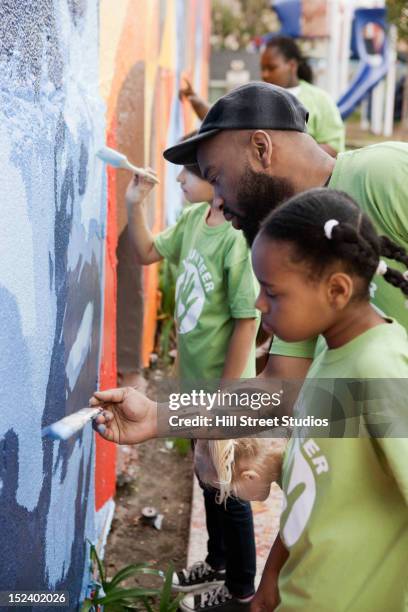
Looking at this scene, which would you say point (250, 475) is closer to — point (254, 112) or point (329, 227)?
point (329, 227)

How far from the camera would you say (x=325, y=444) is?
1.73 m

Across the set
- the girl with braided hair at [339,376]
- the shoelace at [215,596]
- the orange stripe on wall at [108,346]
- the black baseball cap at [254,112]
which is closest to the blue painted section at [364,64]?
the orange stripe on wall at [108,346]

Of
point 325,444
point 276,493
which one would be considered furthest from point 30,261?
point 276,493

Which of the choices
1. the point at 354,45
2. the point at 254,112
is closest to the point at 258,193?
the point at 254,112

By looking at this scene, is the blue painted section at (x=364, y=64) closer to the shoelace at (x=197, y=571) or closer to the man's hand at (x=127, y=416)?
the shoelace at (x=197, y=571)

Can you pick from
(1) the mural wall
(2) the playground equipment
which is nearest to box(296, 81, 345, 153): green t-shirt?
(1) the mural wall

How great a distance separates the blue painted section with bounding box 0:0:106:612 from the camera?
5.93 feet

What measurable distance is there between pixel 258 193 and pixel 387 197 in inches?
15.0

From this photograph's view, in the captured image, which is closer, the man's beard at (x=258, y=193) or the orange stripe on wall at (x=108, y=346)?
the man's beard at (x=258, y=193)

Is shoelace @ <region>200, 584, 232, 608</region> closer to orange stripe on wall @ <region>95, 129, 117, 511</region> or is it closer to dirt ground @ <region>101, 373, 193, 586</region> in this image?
dirt ground @ <region>101, 373, 193, 586</region>

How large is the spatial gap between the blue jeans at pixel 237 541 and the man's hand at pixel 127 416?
3.25ft

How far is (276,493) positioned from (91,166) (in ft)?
7.02

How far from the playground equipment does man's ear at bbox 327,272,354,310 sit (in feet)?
49.5

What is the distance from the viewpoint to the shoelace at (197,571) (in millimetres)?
3369
